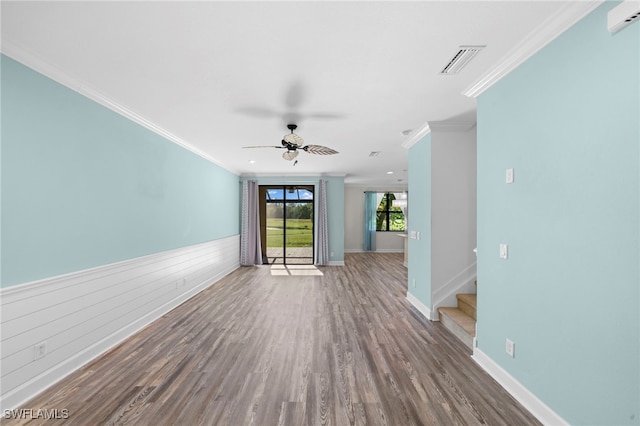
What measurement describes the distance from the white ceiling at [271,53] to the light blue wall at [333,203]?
463cm

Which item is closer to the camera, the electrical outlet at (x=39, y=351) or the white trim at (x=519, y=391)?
the white trim at (x=519, y=391)

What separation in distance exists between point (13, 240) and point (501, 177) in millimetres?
3820

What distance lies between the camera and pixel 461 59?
229cm

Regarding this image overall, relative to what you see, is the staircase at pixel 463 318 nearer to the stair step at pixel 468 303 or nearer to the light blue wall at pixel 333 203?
the stair step at pixel 468 303

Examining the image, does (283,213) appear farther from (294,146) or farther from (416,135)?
(416,135)

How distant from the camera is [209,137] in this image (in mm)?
4492

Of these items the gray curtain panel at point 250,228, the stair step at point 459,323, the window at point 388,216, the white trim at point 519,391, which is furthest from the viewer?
the window at point 388,216

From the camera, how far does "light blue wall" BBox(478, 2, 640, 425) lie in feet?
4.80

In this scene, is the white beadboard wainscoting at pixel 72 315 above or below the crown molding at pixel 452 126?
below

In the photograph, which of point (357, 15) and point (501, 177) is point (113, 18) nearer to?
point (357, 15)

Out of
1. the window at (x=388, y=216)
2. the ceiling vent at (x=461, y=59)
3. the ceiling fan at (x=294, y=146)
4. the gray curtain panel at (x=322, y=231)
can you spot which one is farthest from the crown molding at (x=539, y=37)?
the window at (x=388, y=216)

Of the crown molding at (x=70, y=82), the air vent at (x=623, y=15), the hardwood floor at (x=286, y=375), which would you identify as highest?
the crown molding at (x=70, y=82)

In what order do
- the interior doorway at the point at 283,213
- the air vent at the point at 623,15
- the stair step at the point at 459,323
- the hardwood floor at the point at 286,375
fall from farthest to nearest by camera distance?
the interior doorway at the point at 283,213
the stair step at the point at 459,323
the hardwood floor at the point at 286,375
the air vent at the point at 623,15

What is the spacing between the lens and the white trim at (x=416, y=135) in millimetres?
3979
